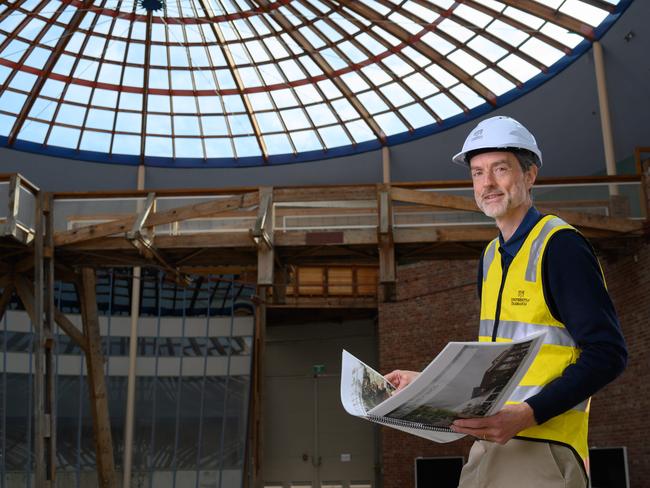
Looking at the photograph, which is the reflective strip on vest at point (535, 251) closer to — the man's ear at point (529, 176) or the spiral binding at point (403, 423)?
the man's ear at point (529, 176)

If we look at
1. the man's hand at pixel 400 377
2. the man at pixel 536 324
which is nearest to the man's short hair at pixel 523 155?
the man at pixel 536 324

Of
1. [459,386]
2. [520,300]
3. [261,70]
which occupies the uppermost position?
[261,70]

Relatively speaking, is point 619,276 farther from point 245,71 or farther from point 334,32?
point 245,71

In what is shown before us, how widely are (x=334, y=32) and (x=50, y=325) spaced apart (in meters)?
12.8

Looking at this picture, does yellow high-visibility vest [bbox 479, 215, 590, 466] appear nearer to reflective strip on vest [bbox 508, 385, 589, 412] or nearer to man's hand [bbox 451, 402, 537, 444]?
reflective strip on vest [bbox 508, 385, 589, 412]

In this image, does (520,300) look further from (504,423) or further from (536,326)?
(504,423)

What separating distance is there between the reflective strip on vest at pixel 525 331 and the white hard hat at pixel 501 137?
0.59 meters

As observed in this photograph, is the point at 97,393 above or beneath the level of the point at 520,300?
beneath

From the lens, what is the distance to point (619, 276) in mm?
19578

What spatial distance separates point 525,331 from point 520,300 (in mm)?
102

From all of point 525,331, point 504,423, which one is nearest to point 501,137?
point 525,331

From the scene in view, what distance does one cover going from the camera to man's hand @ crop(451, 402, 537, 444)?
7.68 feet

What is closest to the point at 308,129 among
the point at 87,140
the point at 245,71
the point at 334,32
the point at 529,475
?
the point at 245,71

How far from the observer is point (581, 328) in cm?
238
